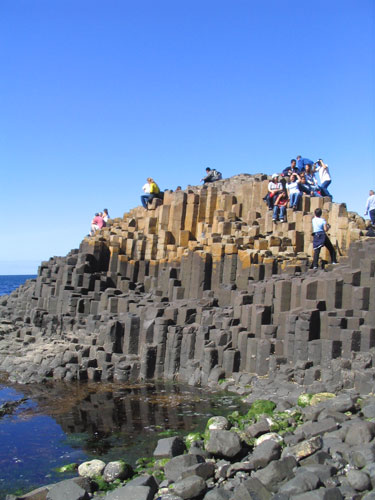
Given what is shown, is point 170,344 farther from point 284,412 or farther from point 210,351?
point 284,412

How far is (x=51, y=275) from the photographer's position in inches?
1022

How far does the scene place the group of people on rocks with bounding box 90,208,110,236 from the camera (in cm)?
2758

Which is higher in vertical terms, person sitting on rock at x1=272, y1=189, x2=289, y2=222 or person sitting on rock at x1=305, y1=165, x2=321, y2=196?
person sitting on rock at x1=305, y1=165, x2=321, y2=196

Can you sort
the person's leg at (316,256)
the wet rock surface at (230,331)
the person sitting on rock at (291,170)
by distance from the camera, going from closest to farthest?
the wet rock surface at (230,331) → the person's leg at (316,256) → the person sitting on rock at (291,170)

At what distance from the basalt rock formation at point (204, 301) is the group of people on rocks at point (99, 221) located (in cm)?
42

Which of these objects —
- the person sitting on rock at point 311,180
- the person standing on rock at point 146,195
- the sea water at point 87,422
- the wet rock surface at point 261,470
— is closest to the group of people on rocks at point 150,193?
the person standing on rock at point 146,195

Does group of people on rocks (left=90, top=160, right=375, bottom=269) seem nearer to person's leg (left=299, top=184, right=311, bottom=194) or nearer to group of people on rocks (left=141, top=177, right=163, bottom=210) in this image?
person's leg (left=299, top=184, right=311, bottom=194)

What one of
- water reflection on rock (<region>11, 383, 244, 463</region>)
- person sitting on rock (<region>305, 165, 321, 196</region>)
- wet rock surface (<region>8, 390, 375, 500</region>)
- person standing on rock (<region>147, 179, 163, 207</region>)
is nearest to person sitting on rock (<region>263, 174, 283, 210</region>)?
person sitting on rock (<region>305, 165, 321, 196</region>)

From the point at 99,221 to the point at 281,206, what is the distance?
32.7 ft

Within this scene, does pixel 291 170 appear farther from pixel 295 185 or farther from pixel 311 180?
pixel 295 185

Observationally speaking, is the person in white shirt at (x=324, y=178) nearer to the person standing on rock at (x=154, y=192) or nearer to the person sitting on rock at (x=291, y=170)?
the person sitting on rock at (x=291, y=170)

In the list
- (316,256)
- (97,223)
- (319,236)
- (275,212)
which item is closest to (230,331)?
(316,256)

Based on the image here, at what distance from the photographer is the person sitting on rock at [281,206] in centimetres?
2101

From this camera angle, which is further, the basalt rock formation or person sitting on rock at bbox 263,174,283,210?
person sitting on rock at bbox 263,174,283,210
